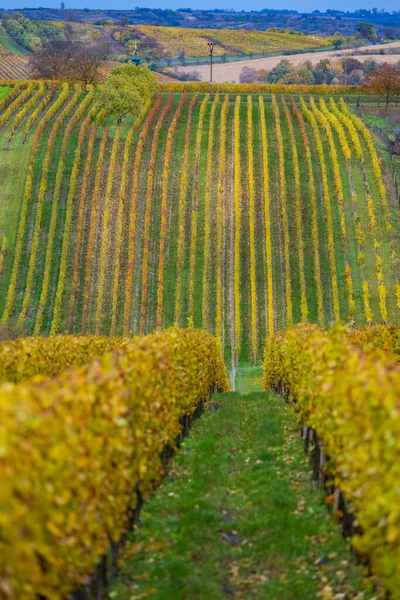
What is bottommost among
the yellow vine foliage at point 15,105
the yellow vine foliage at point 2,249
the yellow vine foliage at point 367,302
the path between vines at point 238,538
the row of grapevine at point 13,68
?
the path between vines at point 238,538

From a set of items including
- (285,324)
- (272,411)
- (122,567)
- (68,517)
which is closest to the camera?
(68,517)

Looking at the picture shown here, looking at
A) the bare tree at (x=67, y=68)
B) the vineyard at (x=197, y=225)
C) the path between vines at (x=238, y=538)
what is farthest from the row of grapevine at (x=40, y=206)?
the path between vines at (x=238, y=538)

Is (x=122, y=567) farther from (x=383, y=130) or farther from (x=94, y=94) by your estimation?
(x=94, y=94)

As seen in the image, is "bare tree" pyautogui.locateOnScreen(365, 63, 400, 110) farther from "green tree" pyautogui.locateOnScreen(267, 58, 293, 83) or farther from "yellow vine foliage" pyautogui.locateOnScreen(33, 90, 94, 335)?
"green tree" pyautogui.locateOnScreen(267, 58, 293, 83)

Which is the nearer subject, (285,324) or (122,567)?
(122,567)

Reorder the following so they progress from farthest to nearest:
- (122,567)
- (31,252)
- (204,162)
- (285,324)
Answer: (204,162), (31,252), (285,324), (122,567)

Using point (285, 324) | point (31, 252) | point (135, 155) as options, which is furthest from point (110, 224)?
point (285, 324)

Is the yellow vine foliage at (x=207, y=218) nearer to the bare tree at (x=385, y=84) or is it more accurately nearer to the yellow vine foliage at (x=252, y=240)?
the yellow vine foliage at (x=252, y=240)
